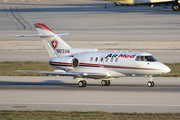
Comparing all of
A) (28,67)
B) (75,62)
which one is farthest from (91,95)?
(28,67)

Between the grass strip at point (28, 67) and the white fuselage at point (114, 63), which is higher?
the white fuselage at point (114, 63)

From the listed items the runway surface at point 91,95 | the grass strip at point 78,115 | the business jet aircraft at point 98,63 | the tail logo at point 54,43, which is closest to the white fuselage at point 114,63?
the business jet aircraft at point 98,63

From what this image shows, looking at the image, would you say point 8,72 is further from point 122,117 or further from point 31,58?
point 122,117

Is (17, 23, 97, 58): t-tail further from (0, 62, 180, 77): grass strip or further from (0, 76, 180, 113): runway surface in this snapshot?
(0, 62, 180, 77): grass strip

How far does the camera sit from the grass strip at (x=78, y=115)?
18812 mm

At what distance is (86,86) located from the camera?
30812mm

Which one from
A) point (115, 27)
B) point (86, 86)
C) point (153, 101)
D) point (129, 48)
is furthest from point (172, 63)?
point (115, 27)

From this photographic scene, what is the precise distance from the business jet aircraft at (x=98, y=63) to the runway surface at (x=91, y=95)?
122 cm

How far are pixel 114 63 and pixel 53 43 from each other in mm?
5927

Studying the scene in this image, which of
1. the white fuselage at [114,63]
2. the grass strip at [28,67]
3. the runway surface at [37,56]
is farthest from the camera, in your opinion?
the runway surface at [37,56]

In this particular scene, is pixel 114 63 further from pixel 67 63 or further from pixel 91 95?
pixel 67 63

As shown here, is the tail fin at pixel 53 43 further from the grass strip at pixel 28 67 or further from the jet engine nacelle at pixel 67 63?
the grass strip at pixel 28 67

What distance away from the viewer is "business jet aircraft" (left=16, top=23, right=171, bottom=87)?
28078 millimetres

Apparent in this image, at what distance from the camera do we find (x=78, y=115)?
1962 centimetres
